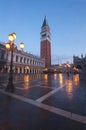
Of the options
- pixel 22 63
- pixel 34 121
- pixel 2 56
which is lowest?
pixel 34 121

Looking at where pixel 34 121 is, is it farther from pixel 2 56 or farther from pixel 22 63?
pixel 22 63

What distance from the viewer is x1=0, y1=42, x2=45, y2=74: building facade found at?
4188 cm

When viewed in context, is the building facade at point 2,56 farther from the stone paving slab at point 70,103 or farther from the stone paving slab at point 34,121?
the stone paving slab at point 34,121

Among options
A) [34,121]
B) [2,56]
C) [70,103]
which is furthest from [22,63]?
[34,121]

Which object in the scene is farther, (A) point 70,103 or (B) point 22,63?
(B) point 22,63

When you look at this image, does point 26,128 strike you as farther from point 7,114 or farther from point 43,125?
point 7,114

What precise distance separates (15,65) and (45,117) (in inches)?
1735

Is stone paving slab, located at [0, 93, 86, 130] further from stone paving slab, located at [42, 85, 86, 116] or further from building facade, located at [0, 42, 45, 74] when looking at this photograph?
building facade, located at [0, 42, 45, 74]

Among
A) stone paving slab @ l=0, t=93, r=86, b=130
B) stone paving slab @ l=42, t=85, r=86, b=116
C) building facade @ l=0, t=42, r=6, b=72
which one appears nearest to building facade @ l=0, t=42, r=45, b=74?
building facade @ l=0, t=42, r=6, b=72

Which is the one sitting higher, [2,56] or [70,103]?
[2,56]

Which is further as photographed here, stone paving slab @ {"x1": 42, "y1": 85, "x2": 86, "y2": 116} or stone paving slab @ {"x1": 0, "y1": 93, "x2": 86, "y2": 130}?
stone paving slab @ {"x1": 42, "y1": 85, "x2": 86, "y2": 116}

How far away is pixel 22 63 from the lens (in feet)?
170

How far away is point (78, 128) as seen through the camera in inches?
143

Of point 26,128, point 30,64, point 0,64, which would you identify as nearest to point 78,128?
point 26,128
